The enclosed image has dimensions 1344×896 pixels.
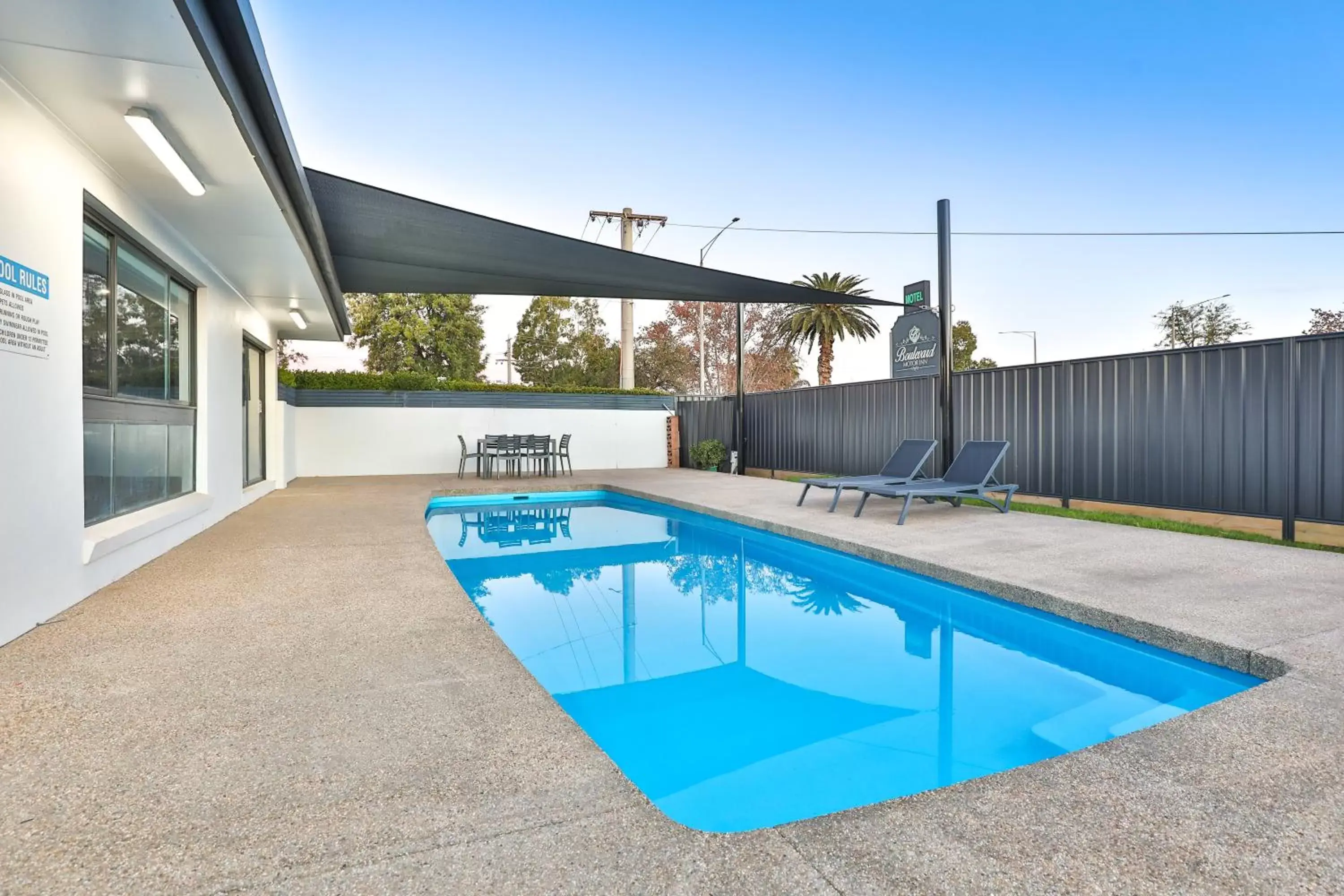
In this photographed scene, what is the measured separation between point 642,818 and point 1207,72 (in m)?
14.8

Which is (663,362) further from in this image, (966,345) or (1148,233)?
(966,345)

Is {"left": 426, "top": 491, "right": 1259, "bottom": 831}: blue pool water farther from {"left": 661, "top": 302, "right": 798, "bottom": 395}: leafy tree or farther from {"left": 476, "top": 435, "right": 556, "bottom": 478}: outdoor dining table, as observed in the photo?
{"left": 661, "top": 302, "right": 798, "bottom": 395}: leafy tree

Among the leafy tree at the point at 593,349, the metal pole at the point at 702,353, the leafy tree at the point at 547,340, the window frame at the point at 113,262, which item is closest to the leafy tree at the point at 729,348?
the leafy tree at the point at 593,349

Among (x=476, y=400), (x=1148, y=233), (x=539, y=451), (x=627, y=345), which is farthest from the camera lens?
(x=627, y=345)

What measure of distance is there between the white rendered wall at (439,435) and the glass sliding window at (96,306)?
811 centimetres

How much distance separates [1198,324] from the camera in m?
27.8

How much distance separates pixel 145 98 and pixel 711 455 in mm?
11234

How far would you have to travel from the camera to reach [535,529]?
25.4ft

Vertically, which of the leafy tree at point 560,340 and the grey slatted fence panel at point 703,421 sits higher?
the leafy tree at point 560,340

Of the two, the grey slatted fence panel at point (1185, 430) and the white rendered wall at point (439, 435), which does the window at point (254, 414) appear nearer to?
the white rendered wall at point (439, 435)

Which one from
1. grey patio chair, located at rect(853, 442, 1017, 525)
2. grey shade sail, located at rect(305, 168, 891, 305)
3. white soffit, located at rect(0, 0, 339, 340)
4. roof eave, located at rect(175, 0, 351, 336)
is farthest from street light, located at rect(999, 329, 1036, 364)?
white soffit, located at rect(0, 0, 339, 340)

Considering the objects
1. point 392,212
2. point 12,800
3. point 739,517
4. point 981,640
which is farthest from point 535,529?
point 12,800

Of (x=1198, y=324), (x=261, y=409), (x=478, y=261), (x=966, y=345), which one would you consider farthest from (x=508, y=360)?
(x=1198, y=324)

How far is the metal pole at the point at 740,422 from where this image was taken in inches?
478
